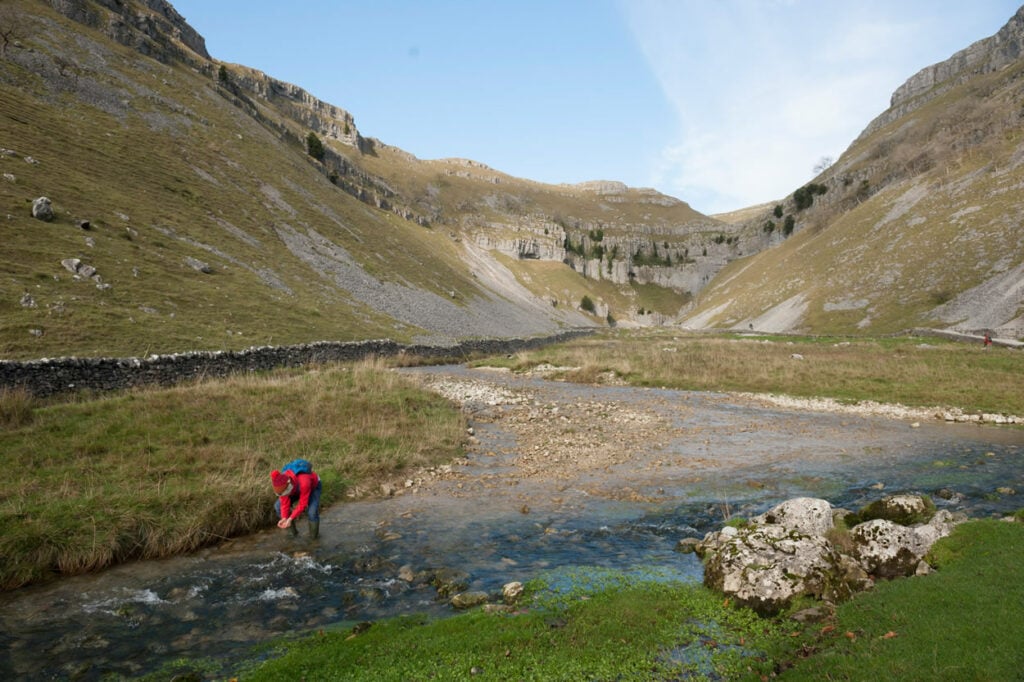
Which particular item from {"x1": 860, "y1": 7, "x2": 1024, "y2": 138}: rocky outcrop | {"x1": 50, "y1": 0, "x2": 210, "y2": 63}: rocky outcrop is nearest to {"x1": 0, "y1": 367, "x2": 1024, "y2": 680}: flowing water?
{"x1": 50, "y1": 0, "x2": 210, "y2": 63}: rocky outcrop

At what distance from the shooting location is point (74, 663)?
24.9 ft

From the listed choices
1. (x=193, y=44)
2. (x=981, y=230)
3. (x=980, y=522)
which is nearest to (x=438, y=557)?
(x=980, y=522)

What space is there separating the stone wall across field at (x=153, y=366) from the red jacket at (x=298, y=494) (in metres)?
14.7

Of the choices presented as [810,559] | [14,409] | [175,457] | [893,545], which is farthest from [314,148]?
[893,545]

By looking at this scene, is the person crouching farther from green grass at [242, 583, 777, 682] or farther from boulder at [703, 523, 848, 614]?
boulder at [703, 523, 848, 614]

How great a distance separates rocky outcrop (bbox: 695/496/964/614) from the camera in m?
8.92

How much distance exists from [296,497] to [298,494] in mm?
99

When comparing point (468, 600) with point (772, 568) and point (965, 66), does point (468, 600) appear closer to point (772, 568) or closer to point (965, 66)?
point (772, 568)

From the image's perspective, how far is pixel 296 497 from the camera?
1245 centimetres

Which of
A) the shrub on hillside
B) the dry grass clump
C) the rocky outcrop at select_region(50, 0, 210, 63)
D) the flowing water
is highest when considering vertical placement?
the rocky outcrop at select_region(50, 0, 210, 63)

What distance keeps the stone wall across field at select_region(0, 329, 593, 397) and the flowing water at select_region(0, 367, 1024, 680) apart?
14.6 metres

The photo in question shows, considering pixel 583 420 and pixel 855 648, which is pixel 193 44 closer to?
pixel 583 420

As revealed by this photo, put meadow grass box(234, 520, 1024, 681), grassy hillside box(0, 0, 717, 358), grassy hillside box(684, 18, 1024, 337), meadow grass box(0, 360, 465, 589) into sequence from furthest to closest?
grassy hillside box(684, 18, 1024, 337) < grassy hillside box(0, 0, 717, 358) < meadow grass box(0, 360, 465, 589) < meadow grass box(234, 520, 1024, 681)

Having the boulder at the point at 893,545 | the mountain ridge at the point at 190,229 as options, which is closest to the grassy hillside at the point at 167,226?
the mountain ridge at the point at 190,229
